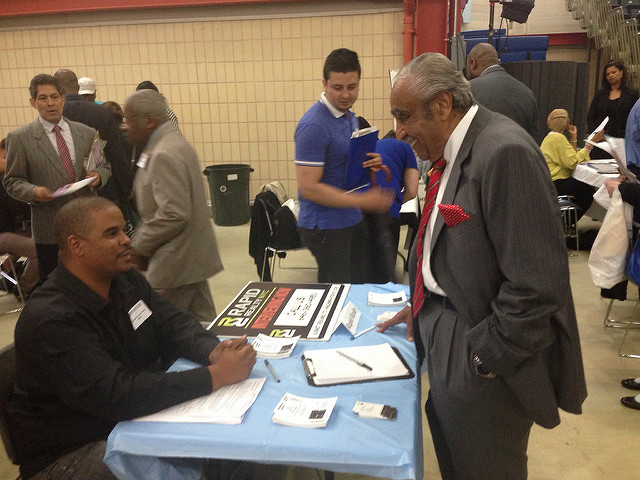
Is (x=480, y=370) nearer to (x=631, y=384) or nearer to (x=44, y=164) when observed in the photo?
(x=631, y=384)

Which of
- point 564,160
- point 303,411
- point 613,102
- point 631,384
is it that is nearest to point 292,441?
point 303,411

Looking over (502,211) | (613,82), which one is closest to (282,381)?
(502,211)

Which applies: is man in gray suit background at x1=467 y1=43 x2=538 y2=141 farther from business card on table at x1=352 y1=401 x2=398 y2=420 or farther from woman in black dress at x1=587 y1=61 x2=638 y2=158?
woman in black dress at x1=587 y1=61 x2=638 y2=158

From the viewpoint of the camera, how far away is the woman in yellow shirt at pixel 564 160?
543cm

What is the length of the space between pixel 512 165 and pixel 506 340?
40 cm

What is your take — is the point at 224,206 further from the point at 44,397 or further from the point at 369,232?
the point at 44,397

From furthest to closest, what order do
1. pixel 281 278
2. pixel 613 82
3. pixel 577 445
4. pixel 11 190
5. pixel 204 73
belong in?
pixel 204 73, pixel 613 82, pixel 281 278, pixel 11 190, pixel 577 445

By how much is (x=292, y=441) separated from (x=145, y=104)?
5.10ft

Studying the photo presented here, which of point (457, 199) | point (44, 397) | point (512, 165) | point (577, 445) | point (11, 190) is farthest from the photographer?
point (11, 190)

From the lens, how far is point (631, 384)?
2.99 meters

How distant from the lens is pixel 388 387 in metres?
1.53

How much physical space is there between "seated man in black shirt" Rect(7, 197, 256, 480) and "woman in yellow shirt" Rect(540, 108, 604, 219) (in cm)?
479

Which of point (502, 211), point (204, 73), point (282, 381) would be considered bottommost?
point (282, 381)

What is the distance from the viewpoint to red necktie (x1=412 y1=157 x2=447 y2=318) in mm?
1467
